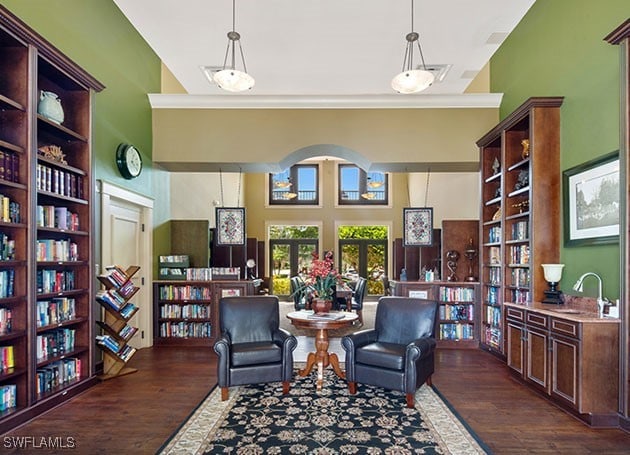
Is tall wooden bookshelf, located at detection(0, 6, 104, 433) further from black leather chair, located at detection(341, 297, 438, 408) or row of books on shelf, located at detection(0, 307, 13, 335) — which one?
black leather chair, located at detection(341, 297, 438, 408)

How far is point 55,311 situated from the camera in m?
3.80

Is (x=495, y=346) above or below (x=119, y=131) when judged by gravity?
below

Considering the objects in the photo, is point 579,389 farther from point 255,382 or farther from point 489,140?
point 489,140

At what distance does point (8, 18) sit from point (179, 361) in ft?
13.3

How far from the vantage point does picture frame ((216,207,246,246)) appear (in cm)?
671

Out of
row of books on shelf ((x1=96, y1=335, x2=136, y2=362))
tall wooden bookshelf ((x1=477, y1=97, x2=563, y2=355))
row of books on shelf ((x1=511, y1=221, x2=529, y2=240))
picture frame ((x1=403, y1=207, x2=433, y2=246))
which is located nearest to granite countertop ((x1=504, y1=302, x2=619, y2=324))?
tall wooden bookshelf ((x1=477, y1=97, x2=563, y2=355))

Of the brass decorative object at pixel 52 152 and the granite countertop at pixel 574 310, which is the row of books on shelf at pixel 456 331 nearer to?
the granite countertop at pixel 574 310

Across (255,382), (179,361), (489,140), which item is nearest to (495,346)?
(489,140)

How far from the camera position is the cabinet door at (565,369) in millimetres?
3333

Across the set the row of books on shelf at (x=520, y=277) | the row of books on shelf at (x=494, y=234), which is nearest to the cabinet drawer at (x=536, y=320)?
the row of books on shelf at (x=520, y=277)

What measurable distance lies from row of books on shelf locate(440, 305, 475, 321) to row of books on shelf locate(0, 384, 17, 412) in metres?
5.26

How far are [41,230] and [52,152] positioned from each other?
2.65 feet

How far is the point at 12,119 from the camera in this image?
3338 mm

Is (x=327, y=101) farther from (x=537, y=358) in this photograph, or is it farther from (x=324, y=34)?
(x=537, y=358)
